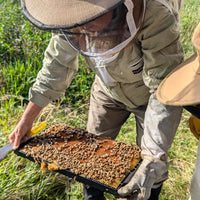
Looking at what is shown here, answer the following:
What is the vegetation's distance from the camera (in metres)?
3.72

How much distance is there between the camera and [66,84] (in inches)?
132

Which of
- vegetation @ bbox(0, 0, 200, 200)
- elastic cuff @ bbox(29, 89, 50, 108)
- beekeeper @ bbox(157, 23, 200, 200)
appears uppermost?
beekeeper @ bbox(157, 23, 200, 200)

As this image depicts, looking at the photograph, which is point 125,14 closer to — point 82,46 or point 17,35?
point 82,46

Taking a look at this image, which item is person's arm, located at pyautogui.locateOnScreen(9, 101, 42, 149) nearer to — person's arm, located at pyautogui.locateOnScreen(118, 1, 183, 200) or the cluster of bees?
the cluster of bees

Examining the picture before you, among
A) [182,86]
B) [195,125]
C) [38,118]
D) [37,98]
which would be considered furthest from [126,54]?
[38,118]

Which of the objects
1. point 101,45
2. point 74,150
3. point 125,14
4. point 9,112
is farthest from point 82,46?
point 9,112

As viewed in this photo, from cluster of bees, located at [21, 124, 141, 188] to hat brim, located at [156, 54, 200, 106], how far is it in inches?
32.2

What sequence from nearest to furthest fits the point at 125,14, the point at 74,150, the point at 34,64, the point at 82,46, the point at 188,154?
1. the point at 125,14
2. the point at 82,46
3. the point at 74,150
4. the point at 188,154
5. the point at 34,64

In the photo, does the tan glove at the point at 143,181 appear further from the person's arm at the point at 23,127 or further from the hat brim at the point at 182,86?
the person's arm at the point at 23,127

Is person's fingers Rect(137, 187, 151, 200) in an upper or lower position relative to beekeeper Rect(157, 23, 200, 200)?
lower

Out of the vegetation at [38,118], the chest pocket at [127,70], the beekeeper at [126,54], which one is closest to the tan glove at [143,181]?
the beekeeper at [126,54]

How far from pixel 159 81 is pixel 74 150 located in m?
1.11

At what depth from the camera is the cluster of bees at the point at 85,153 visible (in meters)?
2.66

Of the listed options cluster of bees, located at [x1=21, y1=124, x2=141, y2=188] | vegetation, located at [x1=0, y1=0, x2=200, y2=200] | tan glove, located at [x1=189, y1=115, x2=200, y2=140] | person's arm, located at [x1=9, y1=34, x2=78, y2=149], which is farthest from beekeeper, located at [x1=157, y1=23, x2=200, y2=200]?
vegetation, located at [x1=0, y1=0, x2=200, y2=200]
